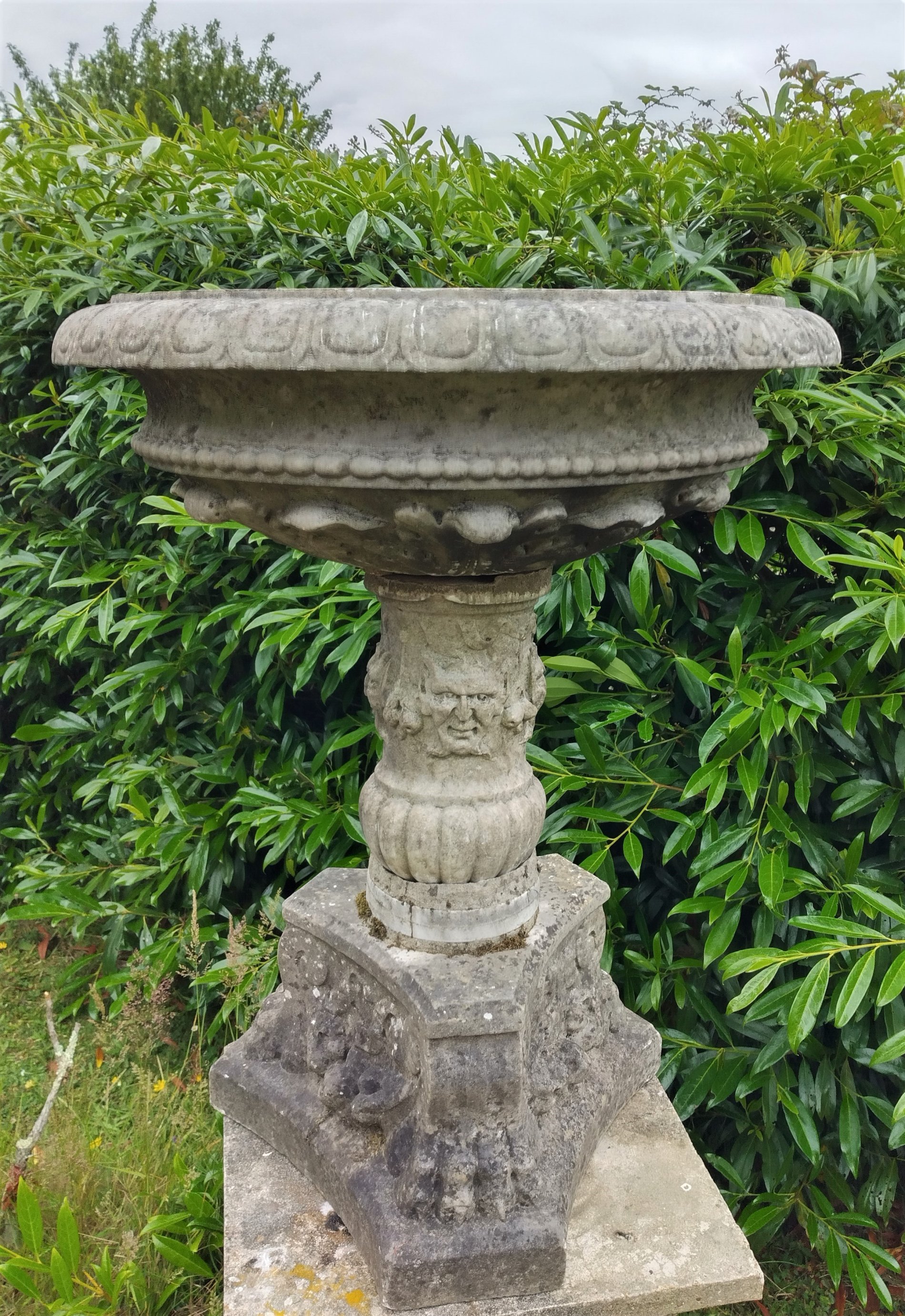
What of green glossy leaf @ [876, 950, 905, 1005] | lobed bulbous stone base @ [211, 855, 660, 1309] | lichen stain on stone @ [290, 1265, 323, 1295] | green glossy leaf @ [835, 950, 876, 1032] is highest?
green glossy leaf @ [876, 950, 905, 1005]

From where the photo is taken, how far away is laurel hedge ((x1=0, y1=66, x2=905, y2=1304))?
1763 millimetres

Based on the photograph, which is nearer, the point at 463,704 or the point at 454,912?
the point at 463,704

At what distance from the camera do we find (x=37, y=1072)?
2504 mm

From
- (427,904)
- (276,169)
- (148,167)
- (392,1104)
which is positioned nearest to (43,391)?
(148,167)

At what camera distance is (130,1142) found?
2141mm

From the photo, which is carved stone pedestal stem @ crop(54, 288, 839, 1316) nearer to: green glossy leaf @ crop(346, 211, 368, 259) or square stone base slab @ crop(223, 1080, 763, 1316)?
square stone base slab @ crop(223, 1080, 763, 1316)

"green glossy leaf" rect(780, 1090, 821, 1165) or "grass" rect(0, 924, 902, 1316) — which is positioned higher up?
"green glossy leaf" rect(780, 1090, 821, 1165)

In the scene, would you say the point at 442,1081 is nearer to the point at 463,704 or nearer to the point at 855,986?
the point at 463,704

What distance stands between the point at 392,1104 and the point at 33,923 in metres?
2.23

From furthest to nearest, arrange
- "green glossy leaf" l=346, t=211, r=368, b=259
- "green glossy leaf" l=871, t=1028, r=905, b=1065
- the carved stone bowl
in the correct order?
"green glossy leaf" l=346, t=211, r=368, b=259, "green glossy leaf" l=871, t=1028, r=905, b=1065, the carved stone bowl

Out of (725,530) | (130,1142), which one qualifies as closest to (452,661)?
(725,530)

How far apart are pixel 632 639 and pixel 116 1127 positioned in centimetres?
177

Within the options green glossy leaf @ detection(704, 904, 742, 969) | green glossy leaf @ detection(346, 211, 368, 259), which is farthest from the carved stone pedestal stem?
green glossy leaf @ detection(346, 211, 368, 259)

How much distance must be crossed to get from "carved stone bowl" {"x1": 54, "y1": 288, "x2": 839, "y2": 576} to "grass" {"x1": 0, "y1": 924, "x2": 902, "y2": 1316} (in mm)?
1458
